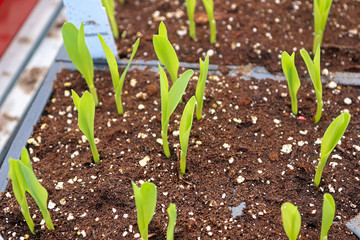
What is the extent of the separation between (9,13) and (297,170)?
128cm

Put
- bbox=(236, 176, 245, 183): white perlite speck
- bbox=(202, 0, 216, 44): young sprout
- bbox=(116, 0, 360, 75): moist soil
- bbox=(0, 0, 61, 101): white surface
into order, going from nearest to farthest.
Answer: bbox=(236, 176, 245, 183): white perlite speck < bbox=(202, 0, 216, 44): young sprout < bbox=(116, 0, 360, 75): moist soil < bbox=(0, 0, 61, 101): white surface

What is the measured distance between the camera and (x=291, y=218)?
3.02ft

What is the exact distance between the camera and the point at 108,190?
3.91 ft

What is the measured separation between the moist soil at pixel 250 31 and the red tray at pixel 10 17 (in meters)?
0.41

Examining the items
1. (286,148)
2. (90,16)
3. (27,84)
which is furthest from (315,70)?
(27,84)

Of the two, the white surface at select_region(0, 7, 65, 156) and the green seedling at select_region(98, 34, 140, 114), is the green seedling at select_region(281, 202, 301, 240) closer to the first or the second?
the green seedling at select_region(98, 34, 140, 114)

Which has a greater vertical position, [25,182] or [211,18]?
[211,18]

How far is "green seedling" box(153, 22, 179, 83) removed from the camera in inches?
47.2

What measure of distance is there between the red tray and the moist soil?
41cm

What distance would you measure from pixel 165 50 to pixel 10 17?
87 centimetres

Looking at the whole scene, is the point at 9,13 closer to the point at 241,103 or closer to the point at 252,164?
the point at 241,103

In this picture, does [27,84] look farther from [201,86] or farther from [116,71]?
[201,86]

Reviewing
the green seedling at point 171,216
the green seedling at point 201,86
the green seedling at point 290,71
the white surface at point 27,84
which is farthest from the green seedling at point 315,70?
the white surface at point 27,84

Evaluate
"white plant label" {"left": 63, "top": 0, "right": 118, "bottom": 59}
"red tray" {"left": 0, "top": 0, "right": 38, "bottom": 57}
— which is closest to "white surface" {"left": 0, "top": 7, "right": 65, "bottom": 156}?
"red tray" {"left": 0, "top": 0, "right": 38, "bottom": 57}
